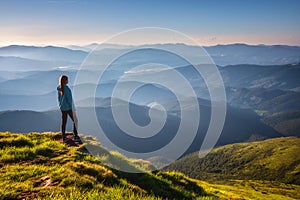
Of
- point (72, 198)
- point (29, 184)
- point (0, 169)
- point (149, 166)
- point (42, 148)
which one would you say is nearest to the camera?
point (72, 198)

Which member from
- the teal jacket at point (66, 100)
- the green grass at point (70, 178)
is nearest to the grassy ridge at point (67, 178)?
the green grass at point (70, 178)

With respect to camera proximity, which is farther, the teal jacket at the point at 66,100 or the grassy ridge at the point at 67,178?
the teal jacket at the point at 66,100

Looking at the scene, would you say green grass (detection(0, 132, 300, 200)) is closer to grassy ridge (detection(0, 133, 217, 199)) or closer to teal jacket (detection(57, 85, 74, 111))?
grassy ridge (detection(0, 133, 217, 199))

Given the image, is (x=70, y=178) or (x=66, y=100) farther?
(x=66, y=100)

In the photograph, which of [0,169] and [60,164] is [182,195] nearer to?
[60,164]

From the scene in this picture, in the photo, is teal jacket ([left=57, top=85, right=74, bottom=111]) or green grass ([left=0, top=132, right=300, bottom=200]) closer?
green grass ([left=0, top=132, right=300, bottom=200])

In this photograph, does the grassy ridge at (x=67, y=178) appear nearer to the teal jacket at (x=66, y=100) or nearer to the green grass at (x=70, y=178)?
the green grass at (x=70, y=178)

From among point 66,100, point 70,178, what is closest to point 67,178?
point 70,178

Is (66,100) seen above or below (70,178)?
above

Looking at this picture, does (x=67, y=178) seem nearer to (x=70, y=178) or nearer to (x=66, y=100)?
(x=70, y=178)

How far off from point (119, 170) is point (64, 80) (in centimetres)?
745

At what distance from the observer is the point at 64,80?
53.3ft

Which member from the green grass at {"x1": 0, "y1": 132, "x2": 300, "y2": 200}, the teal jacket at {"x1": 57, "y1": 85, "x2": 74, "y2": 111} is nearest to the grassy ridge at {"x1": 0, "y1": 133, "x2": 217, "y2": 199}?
the green grass at {"x1": 0, "y1": 132, "x2": 300, "y2": 200}

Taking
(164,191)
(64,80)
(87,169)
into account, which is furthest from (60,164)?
(64,80)
